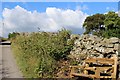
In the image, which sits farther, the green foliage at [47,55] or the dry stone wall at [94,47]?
the dry stone wall at [94,47]

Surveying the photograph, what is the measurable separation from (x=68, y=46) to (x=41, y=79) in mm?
3457

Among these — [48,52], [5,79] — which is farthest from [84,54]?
[5,79]

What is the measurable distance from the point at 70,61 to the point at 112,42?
1731 mm

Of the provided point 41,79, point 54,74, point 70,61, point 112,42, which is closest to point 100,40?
point 112,42

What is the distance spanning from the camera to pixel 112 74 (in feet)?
29.3

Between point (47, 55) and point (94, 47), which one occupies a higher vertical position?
point (94, 47)

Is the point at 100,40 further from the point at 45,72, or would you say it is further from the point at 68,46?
the point at 45,72

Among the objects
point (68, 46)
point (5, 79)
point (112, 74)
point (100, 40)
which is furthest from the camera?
point (68, 46)

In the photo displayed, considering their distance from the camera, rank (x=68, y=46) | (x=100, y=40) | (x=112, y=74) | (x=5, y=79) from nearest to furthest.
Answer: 1. (x=112, y=74)
2. (x=5, y=79)
3. (x=100, y=40)
4. (x=68, y=46)

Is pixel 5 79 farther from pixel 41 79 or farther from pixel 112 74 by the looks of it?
pixel 112 74

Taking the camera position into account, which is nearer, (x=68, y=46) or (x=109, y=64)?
(x=109, y=64)

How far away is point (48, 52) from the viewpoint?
1123 centimetres

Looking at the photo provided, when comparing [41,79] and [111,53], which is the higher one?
[111,53]

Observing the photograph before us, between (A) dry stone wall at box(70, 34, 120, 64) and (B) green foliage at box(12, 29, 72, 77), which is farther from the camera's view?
(A) dry stone wall at box(70, 34, 120, 64)
